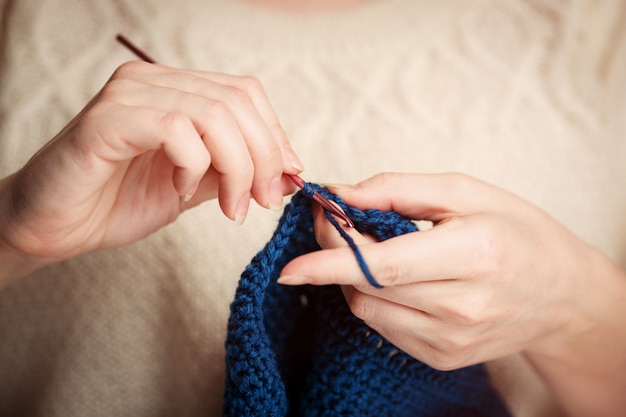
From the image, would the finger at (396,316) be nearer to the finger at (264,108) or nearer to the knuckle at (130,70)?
the finger at (264,108)

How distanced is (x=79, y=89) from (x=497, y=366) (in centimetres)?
83

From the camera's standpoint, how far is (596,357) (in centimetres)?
72

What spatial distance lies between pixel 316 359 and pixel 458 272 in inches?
10.0

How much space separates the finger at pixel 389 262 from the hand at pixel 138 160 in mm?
114

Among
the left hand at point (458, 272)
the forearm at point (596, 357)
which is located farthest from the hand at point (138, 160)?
the forearm at point (596, 357)

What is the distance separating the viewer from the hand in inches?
19.2

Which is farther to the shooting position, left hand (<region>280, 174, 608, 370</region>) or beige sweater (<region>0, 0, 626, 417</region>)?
beige sweater (<region>0, 0, 626, 417</region>)

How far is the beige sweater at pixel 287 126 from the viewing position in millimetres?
804

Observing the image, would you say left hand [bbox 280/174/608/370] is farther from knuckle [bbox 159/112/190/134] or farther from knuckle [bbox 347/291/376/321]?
knuckle [bbox 159/112/190/134]

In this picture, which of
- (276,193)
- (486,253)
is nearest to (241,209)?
(276,193)

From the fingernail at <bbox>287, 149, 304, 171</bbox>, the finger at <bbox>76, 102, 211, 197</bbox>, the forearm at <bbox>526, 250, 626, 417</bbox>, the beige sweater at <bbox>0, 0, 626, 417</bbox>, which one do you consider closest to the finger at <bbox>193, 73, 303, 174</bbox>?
the fingernail at <bbox>287, 149, 304, 171</bbox>

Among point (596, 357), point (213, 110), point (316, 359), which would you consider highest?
point (213, 110)

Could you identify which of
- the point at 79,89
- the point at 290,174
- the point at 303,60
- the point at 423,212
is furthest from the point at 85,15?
the point at 423,212

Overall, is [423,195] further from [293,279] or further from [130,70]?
[130,70]
